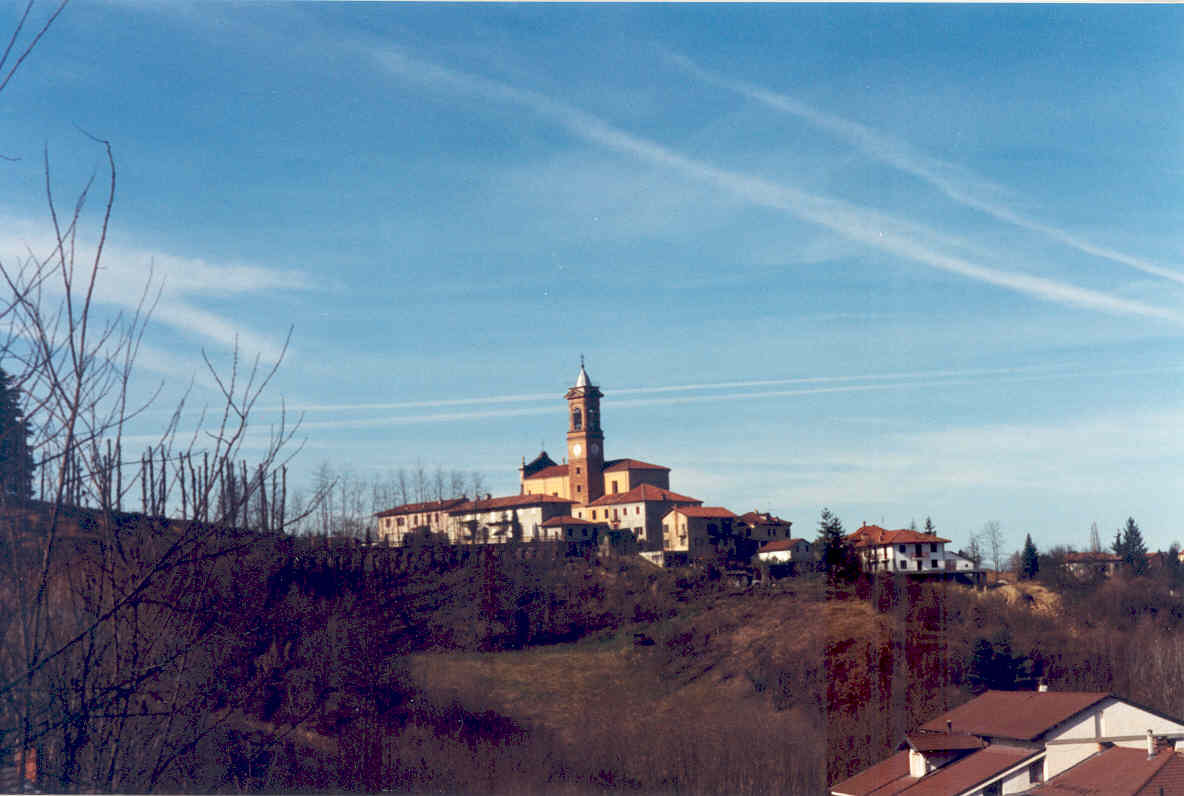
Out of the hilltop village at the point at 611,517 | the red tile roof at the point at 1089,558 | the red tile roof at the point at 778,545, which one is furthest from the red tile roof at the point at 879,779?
the red tile roof at the point at 778,545

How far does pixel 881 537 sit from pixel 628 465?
4066 mm

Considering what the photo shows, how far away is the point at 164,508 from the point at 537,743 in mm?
9177

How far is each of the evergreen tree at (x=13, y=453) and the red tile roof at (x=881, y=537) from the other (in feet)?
35.9

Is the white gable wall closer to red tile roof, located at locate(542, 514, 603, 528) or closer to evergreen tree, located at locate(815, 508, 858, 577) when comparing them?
evergreen tree, located at locate(815, 508, 858, 577)

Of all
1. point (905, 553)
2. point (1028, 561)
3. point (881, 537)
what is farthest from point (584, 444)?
point (1028, 561)

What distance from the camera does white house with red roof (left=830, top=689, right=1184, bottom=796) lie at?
5086 millimetres

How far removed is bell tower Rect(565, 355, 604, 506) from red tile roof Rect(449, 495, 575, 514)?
1.10ft

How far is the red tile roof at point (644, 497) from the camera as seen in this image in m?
14.5

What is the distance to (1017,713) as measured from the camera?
6852 millimetres

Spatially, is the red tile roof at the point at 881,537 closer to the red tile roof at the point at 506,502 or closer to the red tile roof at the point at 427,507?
the red tile roof at the point at 506,502

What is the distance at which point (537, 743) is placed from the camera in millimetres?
10188

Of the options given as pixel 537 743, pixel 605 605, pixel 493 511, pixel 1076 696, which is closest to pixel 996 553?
pixel 1076 696

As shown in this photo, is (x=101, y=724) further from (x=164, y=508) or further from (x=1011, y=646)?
(x=1011, y=646)

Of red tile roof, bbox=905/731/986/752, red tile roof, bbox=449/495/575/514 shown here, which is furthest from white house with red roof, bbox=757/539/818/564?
red tile roof, bbox=905/731/986/752
